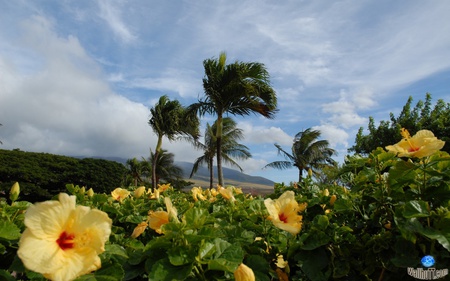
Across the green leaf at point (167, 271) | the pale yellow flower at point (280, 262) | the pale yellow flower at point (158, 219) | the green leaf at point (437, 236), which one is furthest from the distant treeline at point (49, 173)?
the green leaf at point (437, 236)

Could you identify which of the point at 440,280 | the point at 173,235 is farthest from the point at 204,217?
the point at 440,280

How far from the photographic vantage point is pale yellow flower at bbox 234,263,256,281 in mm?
913

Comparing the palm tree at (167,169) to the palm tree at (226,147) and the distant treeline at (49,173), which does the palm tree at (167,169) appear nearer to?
the palm tree at (226,147)

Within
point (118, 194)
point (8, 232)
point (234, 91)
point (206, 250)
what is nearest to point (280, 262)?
point (206, 250)

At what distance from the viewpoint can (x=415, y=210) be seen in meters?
1.05

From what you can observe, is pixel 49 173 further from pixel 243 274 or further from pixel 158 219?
pixel 243 274

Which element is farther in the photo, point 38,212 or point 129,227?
point 129,227

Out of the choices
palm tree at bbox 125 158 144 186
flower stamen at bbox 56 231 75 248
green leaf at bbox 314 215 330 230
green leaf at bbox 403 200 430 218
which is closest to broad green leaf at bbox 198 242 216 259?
flower stamen at bbox 56 231 75 248

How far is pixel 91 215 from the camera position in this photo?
85 cm

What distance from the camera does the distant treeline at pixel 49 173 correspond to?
437 inches

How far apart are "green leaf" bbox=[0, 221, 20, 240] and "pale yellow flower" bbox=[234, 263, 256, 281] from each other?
2.17ft

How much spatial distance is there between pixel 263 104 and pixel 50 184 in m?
8.27

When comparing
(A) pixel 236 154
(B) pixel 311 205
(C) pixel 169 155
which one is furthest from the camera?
(C) pixel 169 155

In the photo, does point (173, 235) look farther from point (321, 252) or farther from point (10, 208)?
point (10, 208)
